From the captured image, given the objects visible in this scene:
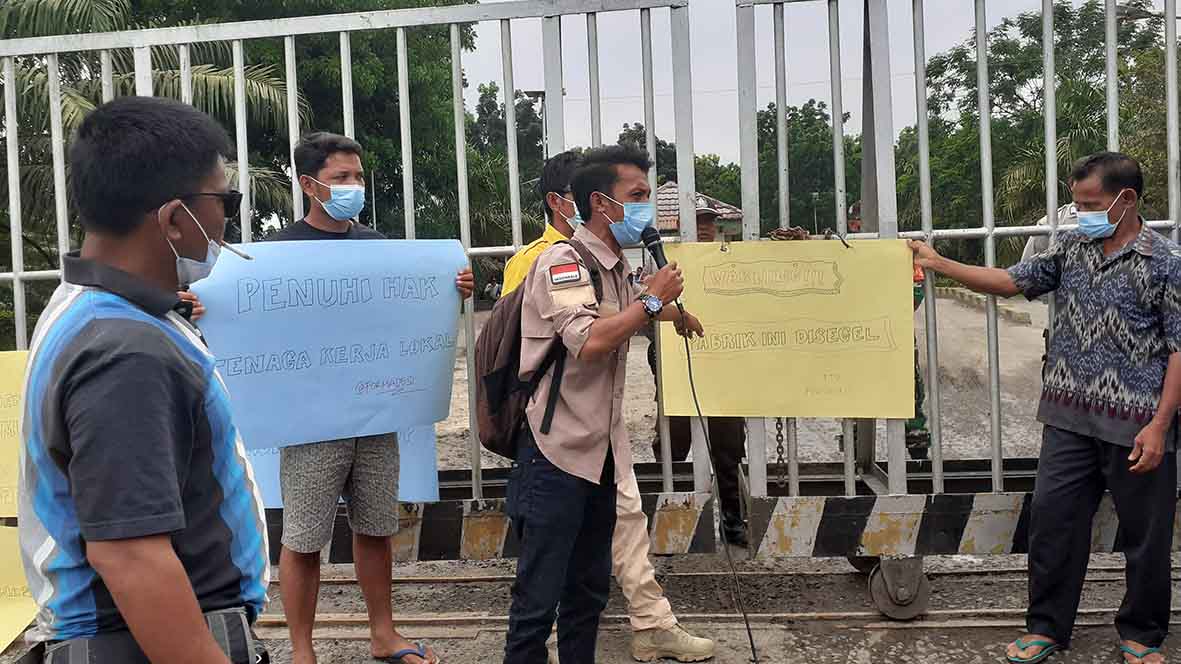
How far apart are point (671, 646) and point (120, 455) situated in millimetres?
2935

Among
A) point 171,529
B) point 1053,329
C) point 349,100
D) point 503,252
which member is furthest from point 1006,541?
point 171,529

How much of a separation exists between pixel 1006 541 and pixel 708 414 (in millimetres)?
1403

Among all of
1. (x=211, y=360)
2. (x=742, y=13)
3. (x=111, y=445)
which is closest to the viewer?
(x=111, y=445)

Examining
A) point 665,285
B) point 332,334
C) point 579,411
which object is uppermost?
point 665,285

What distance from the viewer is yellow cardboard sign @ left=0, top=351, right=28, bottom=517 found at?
3.95 m

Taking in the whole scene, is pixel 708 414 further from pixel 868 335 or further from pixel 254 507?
pixel 254 507

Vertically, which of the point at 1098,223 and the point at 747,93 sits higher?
the point at 747,93

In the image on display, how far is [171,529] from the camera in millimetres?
1440

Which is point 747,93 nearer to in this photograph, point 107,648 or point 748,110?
point 748,110

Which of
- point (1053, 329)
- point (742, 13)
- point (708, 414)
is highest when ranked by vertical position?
point (742, 13)

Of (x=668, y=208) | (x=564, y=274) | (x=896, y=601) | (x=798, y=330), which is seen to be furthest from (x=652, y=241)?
(x=896, y=601)

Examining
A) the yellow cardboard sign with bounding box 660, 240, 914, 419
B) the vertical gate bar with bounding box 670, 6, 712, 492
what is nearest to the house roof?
the vertical gate bar with bounding box 670, 6, 712, 492

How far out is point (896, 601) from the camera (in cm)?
420

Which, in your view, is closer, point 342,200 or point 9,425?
point 342,200
